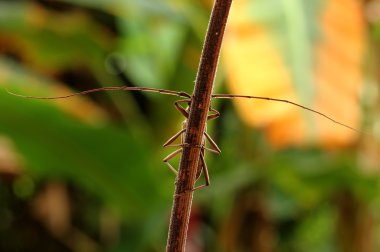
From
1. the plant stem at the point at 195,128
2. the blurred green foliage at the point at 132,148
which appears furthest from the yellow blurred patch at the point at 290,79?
the plant stem at the point at 195,128

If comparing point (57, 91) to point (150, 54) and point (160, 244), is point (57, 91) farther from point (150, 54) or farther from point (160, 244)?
point (150, 54)

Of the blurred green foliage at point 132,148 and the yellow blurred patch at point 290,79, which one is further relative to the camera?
the blurred green foliage at point 132,148

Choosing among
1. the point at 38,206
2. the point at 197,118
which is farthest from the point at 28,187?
the point at 197,118

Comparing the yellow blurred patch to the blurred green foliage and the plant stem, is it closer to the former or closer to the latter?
the blurred green foliage

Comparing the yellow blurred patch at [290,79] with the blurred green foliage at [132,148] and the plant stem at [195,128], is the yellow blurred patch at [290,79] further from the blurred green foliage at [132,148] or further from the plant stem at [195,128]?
the plant stem at [195,128]

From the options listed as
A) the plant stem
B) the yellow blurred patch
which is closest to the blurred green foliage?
the yellow blurred patch
